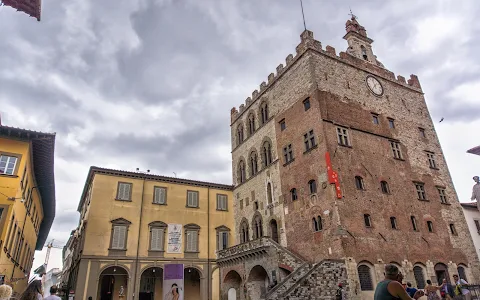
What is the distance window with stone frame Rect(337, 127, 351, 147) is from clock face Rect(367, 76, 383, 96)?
6695mm

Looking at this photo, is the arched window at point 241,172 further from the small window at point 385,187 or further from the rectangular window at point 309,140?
the small window at point 385,187

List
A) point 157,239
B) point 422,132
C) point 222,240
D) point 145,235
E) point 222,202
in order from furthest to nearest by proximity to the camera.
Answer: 1. point 222,202
2. point 222,240
3. point 422,132
4. point 157,239
5. point 145,235

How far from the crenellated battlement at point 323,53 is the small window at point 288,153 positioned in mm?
7491

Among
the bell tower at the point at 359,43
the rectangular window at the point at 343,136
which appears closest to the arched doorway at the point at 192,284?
the rectangular window at the point at 343,136

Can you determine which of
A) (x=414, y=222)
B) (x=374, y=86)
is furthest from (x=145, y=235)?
(x=374, y=86)

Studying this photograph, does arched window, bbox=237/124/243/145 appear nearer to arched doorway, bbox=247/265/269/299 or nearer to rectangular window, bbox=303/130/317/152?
rectangular window, bbox=303/130/317/152

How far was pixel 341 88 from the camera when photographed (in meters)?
27.2

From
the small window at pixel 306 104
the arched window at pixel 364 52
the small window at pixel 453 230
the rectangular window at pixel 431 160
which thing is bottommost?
the small window at pixel 453 230

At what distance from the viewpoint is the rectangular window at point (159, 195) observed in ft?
105

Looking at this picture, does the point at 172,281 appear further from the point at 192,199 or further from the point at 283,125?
the point at 283,125

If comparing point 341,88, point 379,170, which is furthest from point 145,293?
point 341,88

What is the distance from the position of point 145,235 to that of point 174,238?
2.72 meters

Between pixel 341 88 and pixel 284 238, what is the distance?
519 inches

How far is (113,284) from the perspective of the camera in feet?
101
